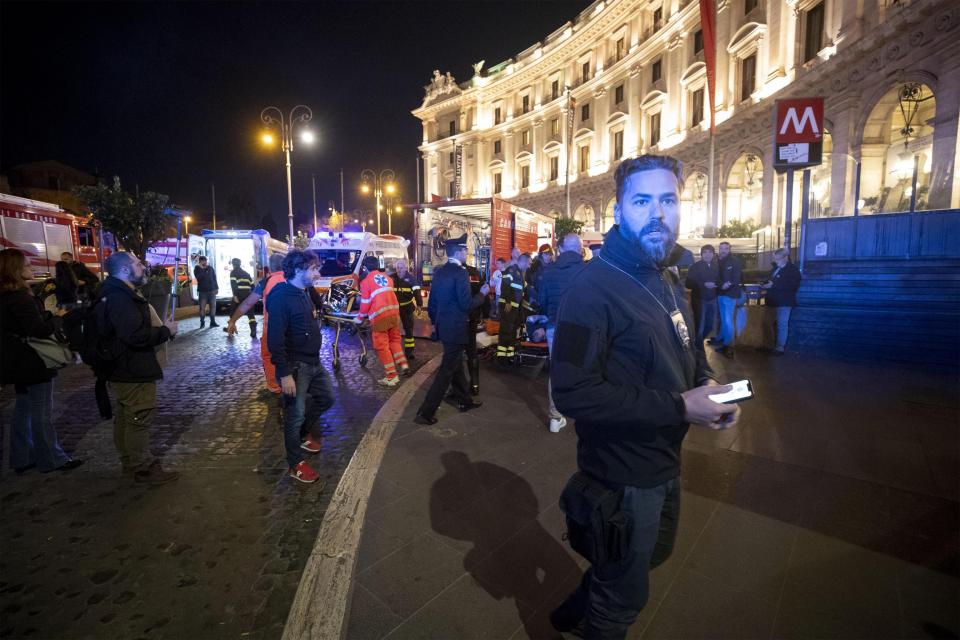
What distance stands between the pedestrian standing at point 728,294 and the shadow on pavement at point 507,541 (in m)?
6.66

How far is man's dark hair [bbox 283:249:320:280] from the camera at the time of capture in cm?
418

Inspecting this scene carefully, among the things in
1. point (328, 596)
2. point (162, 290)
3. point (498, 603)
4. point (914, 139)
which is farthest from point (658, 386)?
point (914, 139)

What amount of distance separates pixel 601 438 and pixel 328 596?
6.14 ft

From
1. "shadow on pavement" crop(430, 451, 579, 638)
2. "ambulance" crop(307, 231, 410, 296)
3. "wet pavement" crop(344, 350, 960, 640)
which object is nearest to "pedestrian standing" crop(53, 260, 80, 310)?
"ambulance" crop(307, 231, 410, 296)

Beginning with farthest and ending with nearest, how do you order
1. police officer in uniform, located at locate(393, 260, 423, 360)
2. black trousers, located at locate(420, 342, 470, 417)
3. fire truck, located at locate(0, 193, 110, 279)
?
fire truck, located at locate(0, 193, 110, 279) → police officer in uniform, located at locate(393, 260, 423, 360) → black trousers, located at locate(420, 342, 470, 417)

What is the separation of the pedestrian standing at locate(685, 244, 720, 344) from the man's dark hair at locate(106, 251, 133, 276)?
325 inches

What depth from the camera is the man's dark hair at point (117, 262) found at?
381 cm

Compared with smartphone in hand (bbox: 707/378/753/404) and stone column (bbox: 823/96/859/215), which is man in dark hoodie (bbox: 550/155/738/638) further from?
stone column (bbox: 823/96/859/215)

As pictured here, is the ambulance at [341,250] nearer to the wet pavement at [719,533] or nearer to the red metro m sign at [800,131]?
the red metro m sign at [800,131]

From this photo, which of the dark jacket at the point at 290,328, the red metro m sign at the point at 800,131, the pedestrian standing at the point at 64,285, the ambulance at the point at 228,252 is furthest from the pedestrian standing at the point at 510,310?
the ambulance at the point at 228,252

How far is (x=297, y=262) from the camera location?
4199 mm

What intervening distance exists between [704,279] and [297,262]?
293 inches

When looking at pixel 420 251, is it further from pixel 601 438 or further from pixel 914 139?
Answer: pixel 914 139

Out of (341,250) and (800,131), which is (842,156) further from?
(341,250)
